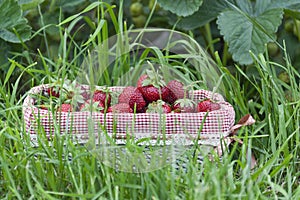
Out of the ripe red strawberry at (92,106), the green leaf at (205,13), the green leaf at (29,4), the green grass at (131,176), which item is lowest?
the green grass at (131,176)

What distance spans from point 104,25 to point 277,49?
Answer: 65 cm

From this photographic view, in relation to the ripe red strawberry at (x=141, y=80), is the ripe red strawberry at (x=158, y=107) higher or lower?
lower

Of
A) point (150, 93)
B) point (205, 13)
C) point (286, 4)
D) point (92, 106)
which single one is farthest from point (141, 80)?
point (286, 4)

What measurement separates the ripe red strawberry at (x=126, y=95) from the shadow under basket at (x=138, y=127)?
0.37 feet

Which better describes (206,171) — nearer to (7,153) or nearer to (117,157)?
(117,157)

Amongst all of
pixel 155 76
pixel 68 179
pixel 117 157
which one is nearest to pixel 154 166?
pixel 117 157

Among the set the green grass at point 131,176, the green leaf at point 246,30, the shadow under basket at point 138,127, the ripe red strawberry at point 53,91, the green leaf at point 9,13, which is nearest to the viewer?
the green grass at point 131,176

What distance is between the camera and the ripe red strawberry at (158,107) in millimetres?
1673

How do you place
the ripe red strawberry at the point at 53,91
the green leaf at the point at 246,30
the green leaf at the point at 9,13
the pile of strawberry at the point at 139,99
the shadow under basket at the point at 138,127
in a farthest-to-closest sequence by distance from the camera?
the green leaf at the point at 9,13 → the green leaf at the point at 246,30 → the ripe red strawberry at the point at 53,91 → the pile of strawberry at the point at 139,99 → the shadow under basket at the point at 138,127

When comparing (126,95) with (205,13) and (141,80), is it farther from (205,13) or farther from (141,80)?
(205,13)

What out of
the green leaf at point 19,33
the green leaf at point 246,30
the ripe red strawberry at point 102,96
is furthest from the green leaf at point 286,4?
the green leaf at point 19,33

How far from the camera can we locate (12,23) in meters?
2.21

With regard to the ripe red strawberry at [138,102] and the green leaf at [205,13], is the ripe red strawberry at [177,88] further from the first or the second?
the green leaf at [205,13]

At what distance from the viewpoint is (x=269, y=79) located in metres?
1.90
